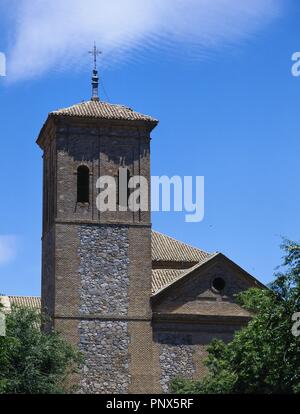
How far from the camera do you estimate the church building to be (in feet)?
154

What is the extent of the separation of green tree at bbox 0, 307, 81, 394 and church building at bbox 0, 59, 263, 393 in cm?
214

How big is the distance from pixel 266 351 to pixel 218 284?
14.5 m

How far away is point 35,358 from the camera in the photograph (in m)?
41.4

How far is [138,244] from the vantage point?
4872 cm

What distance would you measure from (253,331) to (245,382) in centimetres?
223

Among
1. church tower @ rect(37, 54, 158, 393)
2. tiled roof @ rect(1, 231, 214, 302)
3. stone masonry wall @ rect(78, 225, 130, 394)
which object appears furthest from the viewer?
tiled roof @ rect(1, 231, 214, 302)

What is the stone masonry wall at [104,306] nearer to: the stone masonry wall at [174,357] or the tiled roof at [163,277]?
the stone masonry wall at [174,357]

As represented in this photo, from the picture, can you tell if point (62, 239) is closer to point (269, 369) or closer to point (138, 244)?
point (138, 244)

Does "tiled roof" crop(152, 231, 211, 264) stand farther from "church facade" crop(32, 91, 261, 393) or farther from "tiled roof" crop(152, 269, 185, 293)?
"church facade" crop(32, 91, 261, 393)

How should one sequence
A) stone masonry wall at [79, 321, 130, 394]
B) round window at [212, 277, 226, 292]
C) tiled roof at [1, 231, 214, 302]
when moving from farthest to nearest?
tiled roof at [1, 231, 214, 302] < round window at [212, 277, 226, 292] < stone masonry wall at [79, 321, 130, 394]

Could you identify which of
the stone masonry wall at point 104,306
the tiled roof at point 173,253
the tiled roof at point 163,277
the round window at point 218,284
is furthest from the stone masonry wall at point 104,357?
the tiled roof at point 173,253

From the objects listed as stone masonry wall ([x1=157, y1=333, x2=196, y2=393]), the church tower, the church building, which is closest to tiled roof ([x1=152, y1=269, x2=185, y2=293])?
the church building

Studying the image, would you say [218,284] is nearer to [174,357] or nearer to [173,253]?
[174,357]
